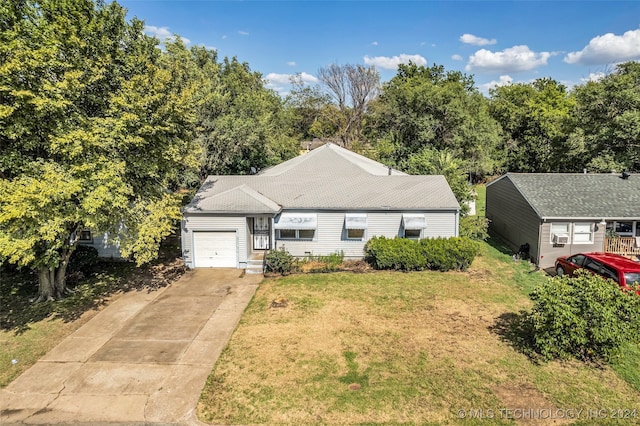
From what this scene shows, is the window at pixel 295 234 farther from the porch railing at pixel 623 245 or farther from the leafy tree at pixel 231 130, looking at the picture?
the porch railing at pixel 623 245

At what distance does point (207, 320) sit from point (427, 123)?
27351 millimetres

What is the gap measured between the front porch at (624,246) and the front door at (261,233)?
16730 millimetres

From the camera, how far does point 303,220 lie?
60.6 feet

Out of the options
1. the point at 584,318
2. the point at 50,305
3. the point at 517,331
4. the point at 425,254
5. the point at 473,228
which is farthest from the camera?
the point at 473,228

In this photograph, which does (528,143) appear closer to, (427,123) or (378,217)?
(427,123)

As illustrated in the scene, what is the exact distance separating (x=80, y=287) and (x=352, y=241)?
12066 mm

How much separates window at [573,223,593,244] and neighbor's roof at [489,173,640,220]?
0.56m

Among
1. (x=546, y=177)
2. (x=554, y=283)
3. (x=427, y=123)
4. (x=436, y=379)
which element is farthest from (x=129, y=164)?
(x=427, y=123)

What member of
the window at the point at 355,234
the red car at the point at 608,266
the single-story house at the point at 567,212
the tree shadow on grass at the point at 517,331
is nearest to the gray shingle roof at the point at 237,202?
the window at the point at 355,234

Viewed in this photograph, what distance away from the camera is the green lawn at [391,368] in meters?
8.32

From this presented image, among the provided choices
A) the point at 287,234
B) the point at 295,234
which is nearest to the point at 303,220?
the point at 295,234

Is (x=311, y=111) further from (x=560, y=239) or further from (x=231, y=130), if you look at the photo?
(x=560, y=239)

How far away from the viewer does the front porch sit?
18.4m

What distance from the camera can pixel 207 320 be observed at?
1288 cm
